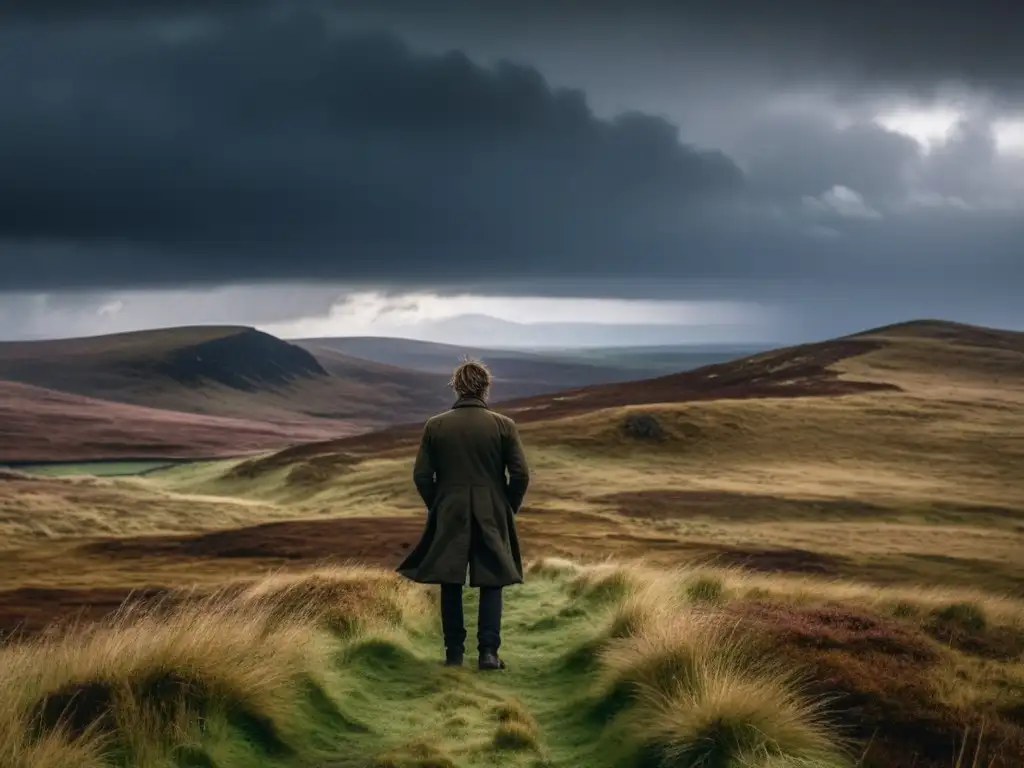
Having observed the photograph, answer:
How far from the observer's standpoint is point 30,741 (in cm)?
684

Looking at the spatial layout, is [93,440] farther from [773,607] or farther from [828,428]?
[773,607]

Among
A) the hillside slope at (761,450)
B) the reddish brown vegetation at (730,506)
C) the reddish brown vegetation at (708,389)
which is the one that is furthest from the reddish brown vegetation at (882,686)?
the reddish brown vegetation at (708,389)

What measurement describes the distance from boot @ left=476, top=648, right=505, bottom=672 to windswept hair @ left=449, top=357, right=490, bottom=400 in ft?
10.0

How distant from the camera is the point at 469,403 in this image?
11.7 m

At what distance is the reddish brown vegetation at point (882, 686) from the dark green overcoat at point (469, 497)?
9.86 feet

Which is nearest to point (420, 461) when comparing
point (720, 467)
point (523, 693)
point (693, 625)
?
point (523, 693)

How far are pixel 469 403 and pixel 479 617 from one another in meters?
2.58

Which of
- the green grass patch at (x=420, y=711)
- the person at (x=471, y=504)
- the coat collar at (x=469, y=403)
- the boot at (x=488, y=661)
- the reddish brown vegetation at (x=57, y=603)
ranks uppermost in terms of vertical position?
the coat collar at (x=469, y=403)

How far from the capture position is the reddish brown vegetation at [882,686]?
809 cm

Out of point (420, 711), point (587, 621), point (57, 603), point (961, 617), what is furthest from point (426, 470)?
point (57, 603)

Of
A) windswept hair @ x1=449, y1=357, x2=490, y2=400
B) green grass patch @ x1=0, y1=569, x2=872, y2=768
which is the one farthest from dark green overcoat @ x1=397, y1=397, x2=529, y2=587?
green grass patch @ x1=0, y1=569, x2=872, y2=768

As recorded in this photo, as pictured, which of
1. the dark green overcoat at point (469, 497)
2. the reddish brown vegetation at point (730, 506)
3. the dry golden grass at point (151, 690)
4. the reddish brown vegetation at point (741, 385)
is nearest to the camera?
the dry golden grass at point (151, 690)

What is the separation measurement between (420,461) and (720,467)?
57341 millimetres

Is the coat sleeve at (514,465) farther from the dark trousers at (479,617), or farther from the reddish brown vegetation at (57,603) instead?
the reddish brown vegetation at (57,603)
